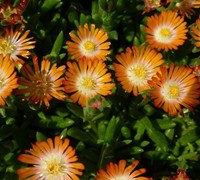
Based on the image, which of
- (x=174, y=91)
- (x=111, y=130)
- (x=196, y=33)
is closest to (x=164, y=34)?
(x=196, y=33)

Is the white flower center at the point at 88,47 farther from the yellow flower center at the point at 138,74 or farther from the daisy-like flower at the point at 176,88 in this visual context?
the daisy-like flower at the point at 176,88

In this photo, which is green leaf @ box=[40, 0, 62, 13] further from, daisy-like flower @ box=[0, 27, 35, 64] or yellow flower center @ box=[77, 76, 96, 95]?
yellow flower center @ box=[77, 76, 96, 95]

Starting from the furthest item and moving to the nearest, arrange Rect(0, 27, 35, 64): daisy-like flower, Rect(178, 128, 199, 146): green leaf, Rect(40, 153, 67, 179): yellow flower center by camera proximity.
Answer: Rect(178, 128, 199, 146): green leaf < Rect(0, 27, 35, 64): daisy-like flower < Rect(40, 153, 67, 179): yellow flower center

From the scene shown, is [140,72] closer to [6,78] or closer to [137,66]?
[137,66]

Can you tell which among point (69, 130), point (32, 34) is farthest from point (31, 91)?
point (32, 34)

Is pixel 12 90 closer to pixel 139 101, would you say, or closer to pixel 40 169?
pixel 40 169

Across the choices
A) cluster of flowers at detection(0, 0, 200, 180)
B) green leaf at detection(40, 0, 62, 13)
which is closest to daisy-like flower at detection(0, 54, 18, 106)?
cluster of flowers at detection(0, 0, 200, 180)

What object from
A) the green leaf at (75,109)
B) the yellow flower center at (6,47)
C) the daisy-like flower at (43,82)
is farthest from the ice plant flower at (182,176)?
the yellow flower center at (6,47)
